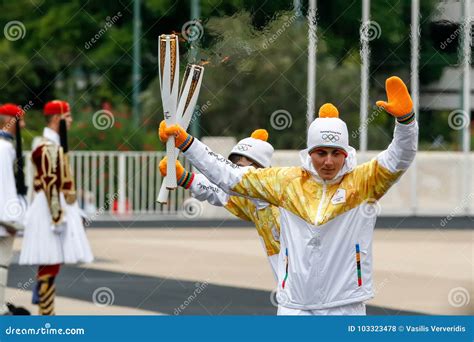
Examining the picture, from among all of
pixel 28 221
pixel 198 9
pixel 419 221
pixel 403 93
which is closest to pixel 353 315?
pixel 403 93

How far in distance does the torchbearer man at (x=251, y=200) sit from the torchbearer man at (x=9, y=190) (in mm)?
2470

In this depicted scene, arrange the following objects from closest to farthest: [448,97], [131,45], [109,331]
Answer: [109,331] → [131,45] → [448,97]

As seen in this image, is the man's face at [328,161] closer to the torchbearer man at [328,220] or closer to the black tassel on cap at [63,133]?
the torchbearer man at [328,220]

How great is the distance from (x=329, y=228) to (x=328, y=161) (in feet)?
1.00

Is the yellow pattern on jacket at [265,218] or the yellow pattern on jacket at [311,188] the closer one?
the yellow pattern on jacket at [311,188]

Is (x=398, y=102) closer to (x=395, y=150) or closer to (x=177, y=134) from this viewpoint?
(x=395, y=150)

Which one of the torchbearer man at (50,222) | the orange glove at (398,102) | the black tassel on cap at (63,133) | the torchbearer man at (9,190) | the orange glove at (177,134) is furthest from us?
the black tassel on cap at (63,133)

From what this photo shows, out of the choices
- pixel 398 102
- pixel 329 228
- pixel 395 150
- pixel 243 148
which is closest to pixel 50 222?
pixel 243 148

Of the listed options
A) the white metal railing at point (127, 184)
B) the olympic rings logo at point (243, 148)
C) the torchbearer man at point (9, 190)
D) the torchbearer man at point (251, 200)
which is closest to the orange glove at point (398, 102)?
the torchbearer man at point (251, 200)

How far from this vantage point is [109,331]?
6180 mm

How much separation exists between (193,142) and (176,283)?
738 centimetres

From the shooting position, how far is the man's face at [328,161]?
6.09 m

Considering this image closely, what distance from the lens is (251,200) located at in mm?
6957

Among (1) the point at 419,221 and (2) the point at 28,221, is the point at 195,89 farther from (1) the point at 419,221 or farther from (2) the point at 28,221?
(1) the point at 419,221
